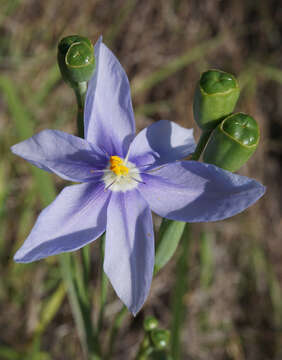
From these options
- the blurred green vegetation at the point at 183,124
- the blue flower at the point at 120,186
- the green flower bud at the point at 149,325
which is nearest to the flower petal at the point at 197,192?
the blue flower at the point at 120,186

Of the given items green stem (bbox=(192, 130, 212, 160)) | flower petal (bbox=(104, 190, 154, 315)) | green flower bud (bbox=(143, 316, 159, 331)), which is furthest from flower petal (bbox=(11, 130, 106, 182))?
green flower bud (bbox=(143, 316, 159, 331))

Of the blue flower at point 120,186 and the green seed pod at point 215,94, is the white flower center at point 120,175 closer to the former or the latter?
the blue flower at point 120,186

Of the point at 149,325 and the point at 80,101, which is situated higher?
the point at 80,101

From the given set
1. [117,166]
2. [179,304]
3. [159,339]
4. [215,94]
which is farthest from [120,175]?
[179,304]

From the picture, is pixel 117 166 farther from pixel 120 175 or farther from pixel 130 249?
pixel 130 249

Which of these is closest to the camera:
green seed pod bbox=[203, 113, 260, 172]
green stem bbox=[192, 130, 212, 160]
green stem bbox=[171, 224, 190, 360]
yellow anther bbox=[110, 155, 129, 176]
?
green seed pod bbox=[203, 113, 260, 172]

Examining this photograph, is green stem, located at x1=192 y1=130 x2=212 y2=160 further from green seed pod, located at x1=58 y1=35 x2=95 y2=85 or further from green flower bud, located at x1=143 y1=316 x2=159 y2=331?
green flower bud, located at x1=143 y1=316 x2=159 y2=331
